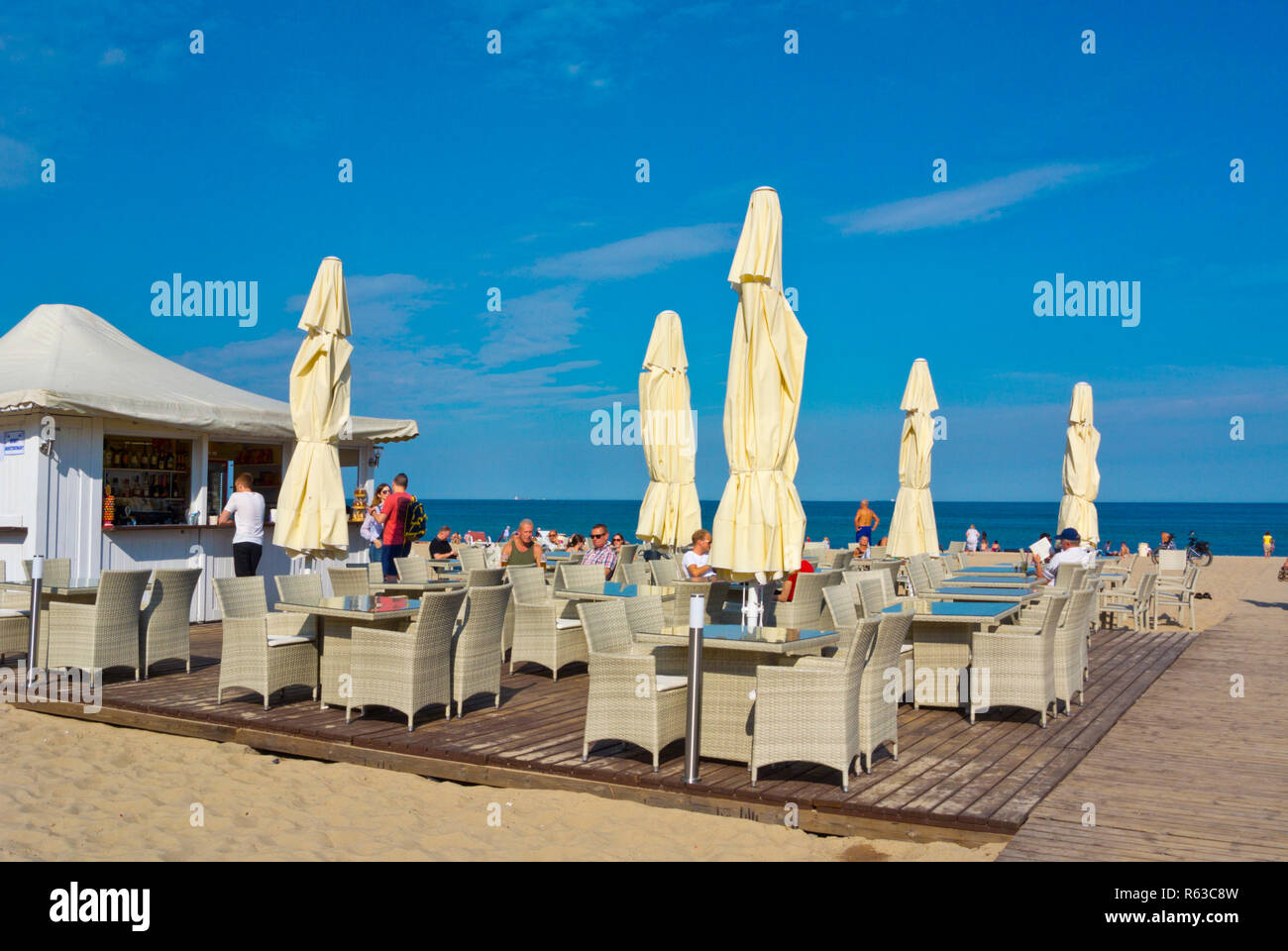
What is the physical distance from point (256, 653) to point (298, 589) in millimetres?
Result: 557

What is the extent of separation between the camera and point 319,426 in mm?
8555

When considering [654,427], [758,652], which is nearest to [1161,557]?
[654,427]

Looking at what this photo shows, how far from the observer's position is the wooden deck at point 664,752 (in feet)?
15.5

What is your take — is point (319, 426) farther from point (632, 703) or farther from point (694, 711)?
point (694, 711)

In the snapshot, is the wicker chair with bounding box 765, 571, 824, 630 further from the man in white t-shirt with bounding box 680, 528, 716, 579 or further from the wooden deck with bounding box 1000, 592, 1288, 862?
the wooden deck with bounding box 1000, 592, 1288, 862

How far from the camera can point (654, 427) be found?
10.9 metres

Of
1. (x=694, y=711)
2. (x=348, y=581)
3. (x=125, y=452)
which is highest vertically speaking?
(x=125, y=452)

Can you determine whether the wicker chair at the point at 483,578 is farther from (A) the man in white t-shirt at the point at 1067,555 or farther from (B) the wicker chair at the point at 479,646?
(A) the man in white t-shirt at the point at 1067,555

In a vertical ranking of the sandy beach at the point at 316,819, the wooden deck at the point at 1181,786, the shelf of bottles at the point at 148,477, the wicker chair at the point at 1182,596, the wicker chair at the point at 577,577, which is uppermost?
the shelf of bottles at the point at 148,477

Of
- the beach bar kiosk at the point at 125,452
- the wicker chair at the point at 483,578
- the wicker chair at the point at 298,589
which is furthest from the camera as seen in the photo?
the beach bar kiosk at the point at 125,452

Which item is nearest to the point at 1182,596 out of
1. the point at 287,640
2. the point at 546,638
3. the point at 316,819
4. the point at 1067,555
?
the point at 1067,555

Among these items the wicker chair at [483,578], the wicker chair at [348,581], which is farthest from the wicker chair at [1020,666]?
the wicker chair at [348,581]

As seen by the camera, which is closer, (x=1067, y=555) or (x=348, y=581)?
(x=348, y=581)

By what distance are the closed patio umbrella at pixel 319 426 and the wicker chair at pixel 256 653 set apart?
4.75 feet
